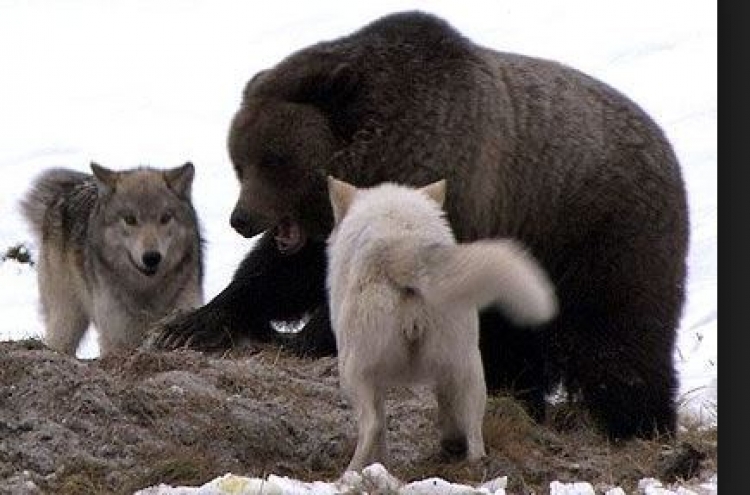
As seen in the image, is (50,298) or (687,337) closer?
(50,298)

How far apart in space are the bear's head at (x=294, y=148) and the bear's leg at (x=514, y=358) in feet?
3.44

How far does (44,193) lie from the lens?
1190 cm

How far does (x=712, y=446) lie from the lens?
28.8ft

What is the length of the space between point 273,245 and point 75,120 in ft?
41.3

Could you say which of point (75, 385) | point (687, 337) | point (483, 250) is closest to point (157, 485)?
point (75, 385)

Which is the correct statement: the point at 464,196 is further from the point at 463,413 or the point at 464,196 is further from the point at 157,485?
the point at 157,485

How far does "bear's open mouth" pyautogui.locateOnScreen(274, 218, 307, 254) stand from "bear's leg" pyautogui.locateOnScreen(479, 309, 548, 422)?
101 centimetres

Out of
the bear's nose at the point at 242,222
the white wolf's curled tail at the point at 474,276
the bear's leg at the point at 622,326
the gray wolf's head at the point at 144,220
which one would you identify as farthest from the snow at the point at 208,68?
the white wolf's curled tail at the point at 474,276

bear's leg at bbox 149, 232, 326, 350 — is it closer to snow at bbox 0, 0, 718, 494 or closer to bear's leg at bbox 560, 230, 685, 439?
bear's leg at bbox 560, 230, 685, 439

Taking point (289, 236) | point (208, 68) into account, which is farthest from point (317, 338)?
point (208, 68)

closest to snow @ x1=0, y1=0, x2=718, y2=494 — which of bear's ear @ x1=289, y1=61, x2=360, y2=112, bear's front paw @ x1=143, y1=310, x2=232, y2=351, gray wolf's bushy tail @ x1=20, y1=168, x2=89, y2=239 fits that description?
gray wolf's bushy tail @ x1=20, y1=168, x2=89, y2=239

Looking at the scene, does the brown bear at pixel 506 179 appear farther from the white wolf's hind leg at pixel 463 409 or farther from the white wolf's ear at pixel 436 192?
the white wolf's hind leg at pixel 463 409

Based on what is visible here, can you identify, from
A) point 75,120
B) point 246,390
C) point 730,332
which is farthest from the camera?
point 75,120

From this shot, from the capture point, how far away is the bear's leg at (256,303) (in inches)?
393
